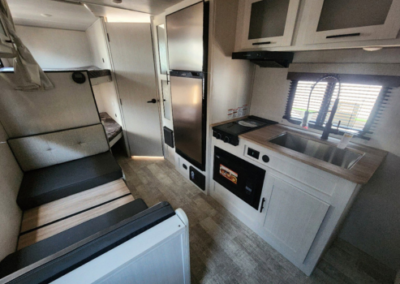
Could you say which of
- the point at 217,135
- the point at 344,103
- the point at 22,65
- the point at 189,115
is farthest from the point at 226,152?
the point at 22,65

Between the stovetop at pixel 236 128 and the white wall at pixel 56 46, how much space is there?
3215mm

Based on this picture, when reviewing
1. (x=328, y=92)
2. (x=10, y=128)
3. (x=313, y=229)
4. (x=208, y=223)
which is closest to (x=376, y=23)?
(x=328, y=92)

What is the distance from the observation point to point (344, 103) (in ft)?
4.73

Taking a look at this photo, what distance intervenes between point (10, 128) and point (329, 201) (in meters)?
2.85

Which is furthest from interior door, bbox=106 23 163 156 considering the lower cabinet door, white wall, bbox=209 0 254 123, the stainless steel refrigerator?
the lower cabinet door

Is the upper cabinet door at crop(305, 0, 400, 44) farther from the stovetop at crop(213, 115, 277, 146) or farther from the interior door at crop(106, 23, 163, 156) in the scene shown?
the interior door at crop(106, 23, 163, 156)

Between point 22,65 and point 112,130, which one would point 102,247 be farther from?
point 112,130

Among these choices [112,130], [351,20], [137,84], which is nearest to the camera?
[351,20]

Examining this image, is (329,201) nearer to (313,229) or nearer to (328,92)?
(313,229)

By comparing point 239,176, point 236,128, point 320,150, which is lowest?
point 239,176

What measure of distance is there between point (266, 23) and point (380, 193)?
1.71 m

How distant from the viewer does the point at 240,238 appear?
170 cm

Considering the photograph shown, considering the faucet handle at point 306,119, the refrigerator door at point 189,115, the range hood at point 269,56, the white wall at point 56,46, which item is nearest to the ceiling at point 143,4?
the refrigerator door at point 189,115

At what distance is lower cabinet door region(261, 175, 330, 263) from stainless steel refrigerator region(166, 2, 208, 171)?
881 mm
